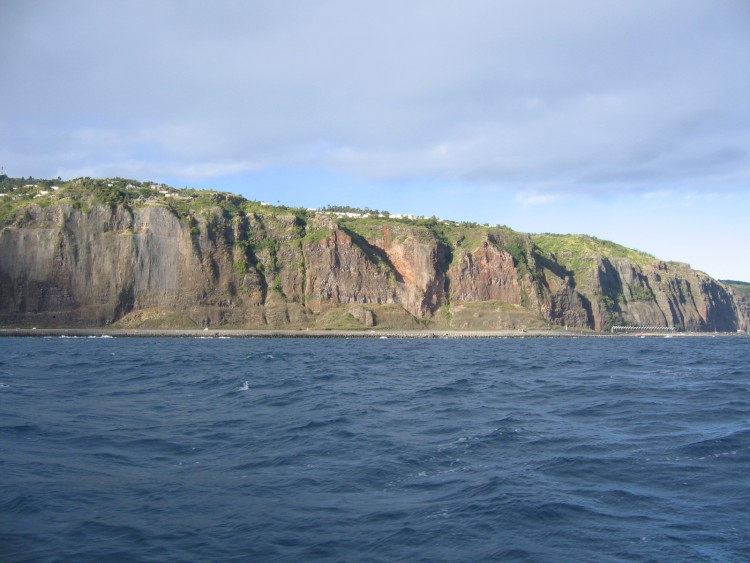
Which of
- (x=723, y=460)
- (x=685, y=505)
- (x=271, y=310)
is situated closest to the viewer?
(x=685, y=505)

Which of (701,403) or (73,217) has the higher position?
(73,217)

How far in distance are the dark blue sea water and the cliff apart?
413ft

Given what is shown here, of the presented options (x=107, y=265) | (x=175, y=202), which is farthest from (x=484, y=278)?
(x=107, y=265)

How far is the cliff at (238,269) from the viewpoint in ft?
484

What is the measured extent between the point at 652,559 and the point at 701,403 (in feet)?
59.2

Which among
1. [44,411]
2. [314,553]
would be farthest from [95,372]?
[314,553]

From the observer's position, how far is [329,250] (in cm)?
17388

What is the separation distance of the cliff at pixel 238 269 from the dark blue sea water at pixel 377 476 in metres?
126

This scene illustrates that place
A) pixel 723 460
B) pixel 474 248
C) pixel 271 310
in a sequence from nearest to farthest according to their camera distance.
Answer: pixel 723 460 → pixel 271 310 → pixel 474 248

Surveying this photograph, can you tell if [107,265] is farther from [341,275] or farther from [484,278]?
[484,278]

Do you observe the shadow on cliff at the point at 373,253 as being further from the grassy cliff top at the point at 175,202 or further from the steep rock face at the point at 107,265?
the steep rock face at the point at 107,265

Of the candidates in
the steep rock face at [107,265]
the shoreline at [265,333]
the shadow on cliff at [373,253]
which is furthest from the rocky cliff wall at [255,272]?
the shoreline at [265,333]

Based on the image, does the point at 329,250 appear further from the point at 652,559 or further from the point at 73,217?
the point at 652,559

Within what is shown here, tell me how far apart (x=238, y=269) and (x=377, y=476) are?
153 meters
